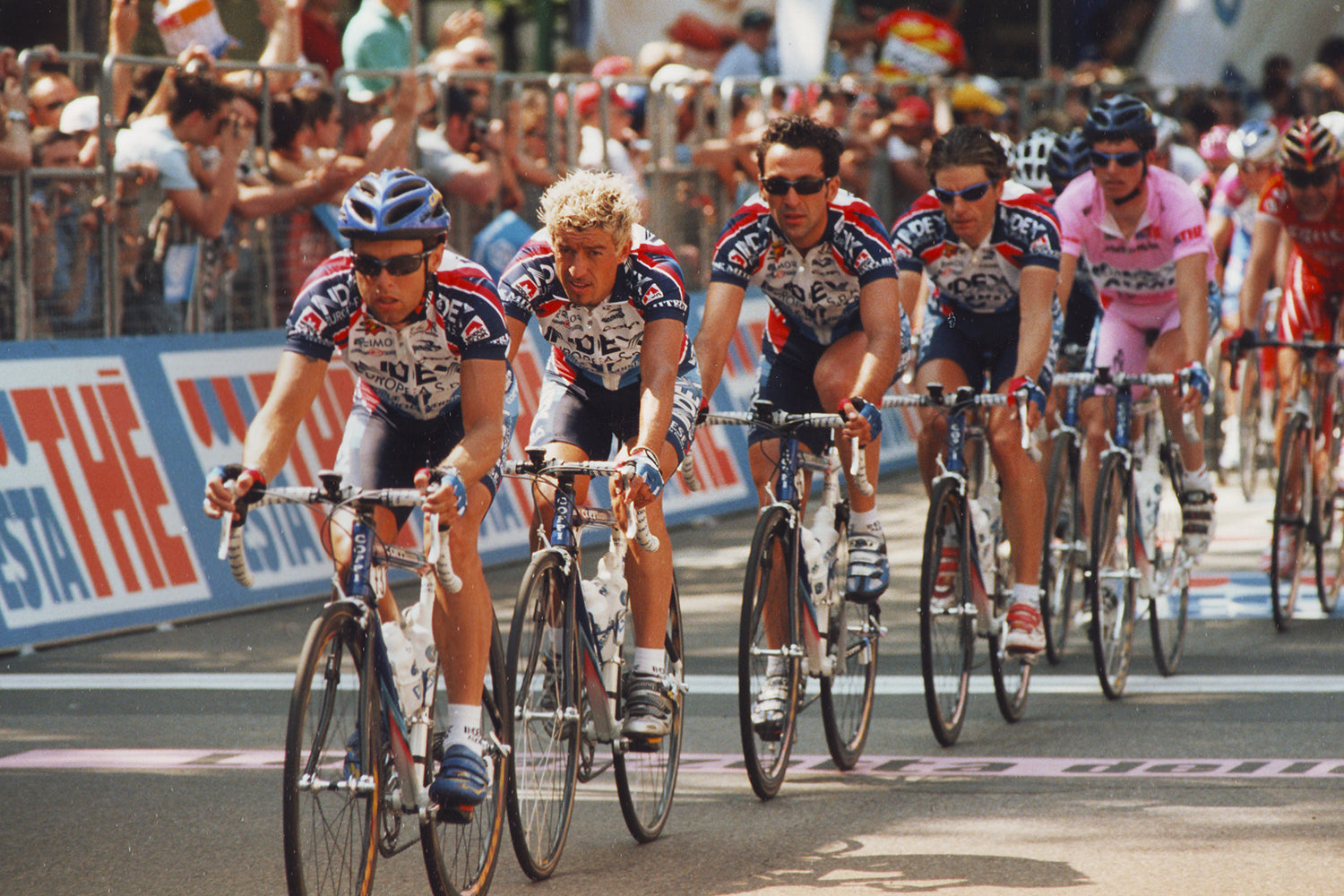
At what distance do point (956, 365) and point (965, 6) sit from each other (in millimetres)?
21243

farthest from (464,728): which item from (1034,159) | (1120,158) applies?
(1034,159)

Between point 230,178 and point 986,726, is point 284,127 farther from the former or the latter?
point 986,726

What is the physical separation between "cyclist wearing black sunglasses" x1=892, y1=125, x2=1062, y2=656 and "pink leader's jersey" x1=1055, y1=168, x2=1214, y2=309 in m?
0.89

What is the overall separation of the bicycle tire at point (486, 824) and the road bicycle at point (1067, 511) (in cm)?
320

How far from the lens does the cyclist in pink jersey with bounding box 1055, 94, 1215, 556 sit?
8375 mm

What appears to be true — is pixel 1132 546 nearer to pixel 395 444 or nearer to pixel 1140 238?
pixel 1140 238

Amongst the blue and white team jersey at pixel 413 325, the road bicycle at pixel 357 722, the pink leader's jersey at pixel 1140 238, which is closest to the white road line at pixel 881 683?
the pink leader's jersey at pixel 1140 238

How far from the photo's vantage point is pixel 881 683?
8.41m

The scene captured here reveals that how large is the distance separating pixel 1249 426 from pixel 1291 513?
4354mm

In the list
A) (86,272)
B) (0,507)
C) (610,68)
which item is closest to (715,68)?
(610,68)

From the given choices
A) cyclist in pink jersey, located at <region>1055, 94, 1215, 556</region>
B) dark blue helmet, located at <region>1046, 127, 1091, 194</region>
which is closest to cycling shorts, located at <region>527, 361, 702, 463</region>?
cyclist in pink jersey, located at <region>1055, 94, 1215, 556</region>

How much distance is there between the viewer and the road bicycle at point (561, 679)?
5.36m

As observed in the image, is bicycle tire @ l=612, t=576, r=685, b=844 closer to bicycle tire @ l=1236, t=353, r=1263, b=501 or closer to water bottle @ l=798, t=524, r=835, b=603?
water bottle @ l=798, t=524, r=835, b=603

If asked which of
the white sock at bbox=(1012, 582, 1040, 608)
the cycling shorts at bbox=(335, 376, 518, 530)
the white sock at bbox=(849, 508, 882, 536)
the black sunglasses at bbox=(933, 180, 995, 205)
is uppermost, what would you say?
the black sunglasses at bbox=(933, 180, 995, 205)
